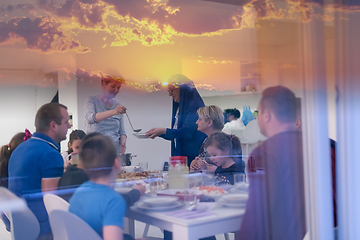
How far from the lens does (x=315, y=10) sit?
1550 mm

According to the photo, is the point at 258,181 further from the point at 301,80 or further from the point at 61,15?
the point at 61,15

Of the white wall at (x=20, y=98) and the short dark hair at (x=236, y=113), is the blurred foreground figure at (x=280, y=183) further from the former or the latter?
the white wall at (x=20, y=98)

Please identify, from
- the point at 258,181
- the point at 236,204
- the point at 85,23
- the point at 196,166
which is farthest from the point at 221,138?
the point at 85,23

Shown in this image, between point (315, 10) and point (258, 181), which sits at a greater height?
point (315, 10)

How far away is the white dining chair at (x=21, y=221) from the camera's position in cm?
147

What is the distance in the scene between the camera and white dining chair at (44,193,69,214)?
4.45 ft

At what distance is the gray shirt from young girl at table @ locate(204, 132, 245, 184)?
62 centimetres

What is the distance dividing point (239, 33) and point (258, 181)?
0.78m

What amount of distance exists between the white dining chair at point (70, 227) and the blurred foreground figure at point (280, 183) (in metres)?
0.69

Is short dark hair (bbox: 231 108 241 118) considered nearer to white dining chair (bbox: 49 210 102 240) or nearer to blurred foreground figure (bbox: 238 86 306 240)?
blurred foreground figure (bbox: 238 86 306 240)

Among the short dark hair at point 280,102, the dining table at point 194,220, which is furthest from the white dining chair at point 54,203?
the short dark hair at point 280,102

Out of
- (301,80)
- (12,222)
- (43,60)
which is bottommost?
(12,222)

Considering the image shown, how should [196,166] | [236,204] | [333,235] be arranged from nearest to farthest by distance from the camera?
[236,204]
[333,235]
[196,166]

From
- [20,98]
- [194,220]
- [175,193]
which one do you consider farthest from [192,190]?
[20,98]
